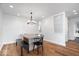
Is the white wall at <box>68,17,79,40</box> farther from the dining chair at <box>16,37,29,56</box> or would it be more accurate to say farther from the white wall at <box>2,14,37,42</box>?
the dining chair at <box>16,37,29,56</box>

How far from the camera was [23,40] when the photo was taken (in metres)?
1.84

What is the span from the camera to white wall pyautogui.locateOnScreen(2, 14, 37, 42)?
181 centimetres

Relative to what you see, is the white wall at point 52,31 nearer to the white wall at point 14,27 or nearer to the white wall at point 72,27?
the white wall at point 72,27

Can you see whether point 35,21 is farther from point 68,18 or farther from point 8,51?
point 8,51

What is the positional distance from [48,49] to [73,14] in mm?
947

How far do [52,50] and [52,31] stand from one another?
1.40 ft

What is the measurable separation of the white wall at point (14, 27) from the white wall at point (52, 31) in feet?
0.80

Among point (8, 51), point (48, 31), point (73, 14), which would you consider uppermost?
point (73, 14)

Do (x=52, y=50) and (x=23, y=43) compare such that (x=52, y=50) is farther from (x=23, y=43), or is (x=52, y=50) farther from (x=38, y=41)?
(x=23, y=43)

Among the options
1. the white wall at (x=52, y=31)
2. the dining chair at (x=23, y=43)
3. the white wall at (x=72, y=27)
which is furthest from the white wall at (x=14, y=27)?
the white wall at (x=72, y=27)

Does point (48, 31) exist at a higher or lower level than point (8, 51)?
higher

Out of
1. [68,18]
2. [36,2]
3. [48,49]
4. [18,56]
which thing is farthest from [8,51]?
[68,18]

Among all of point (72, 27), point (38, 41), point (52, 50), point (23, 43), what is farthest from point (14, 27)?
point (72, 27)

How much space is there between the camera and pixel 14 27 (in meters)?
1.86
